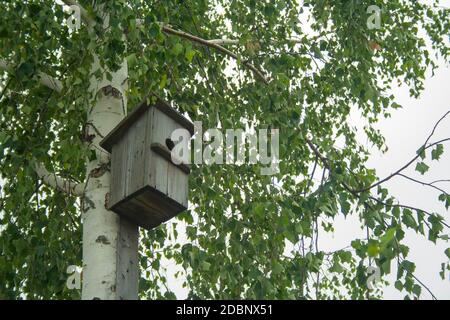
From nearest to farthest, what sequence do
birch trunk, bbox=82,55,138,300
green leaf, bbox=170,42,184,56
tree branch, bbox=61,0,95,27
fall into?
birch trunk, bbox=82,55,138,300 → green leaf, bbox=170,42,184,56 → tree branch, bbox=61,0,95,27

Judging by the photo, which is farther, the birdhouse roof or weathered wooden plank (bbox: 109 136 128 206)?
the birdhouse roof

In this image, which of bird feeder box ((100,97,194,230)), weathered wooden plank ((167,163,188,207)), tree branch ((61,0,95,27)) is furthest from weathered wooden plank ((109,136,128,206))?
tree branch ((61,0,95,27))

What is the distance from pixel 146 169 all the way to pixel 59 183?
660 millimetres

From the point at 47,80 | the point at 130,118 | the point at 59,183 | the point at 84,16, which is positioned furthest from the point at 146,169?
the point at 84,16

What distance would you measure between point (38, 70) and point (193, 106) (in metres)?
0.98

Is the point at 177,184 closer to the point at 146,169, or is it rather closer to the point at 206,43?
the point at 146,169

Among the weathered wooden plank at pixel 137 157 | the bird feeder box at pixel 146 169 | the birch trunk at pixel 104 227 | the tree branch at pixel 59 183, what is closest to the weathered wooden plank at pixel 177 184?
the bird feeder box at pixel 146 169

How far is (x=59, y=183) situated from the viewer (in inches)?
176

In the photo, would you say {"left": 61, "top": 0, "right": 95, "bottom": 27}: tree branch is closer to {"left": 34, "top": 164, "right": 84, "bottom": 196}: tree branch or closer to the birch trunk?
the birch trunk

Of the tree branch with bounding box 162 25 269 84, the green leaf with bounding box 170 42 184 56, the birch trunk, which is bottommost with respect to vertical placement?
the birch trunk

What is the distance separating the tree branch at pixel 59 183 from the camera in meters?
4.40

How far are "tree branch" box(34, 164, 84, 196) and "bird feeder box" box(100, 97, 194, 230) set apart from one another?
28 centimetres

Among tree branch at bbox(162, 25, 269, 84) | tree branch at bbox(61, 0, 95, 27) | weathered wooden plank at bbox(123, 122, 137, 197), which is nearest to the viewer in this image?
weathered wooden plank at bbox(123, 122, 137, 197)

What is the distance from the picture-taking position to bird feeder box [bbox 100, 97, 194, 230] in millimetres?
4062
